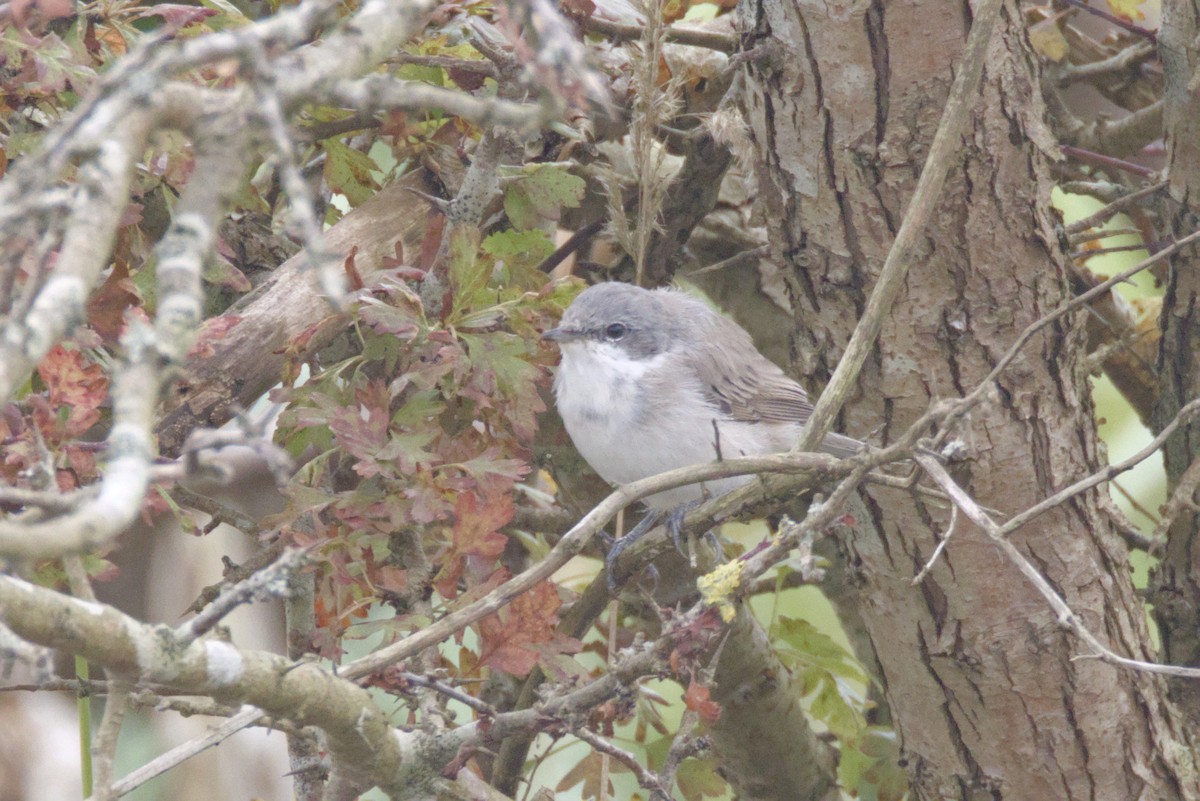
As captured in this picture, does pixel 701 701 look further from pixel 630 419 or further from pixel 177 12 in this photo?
pixel 177 12

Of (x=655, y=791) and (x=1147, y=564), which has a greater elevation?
(x=655, y=791)

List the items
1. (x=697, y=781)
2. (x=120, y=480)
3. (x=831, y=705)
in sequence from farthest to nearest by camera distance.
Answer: (x=831, y=705)
(x=697, y=781)
(x=120, y=480)

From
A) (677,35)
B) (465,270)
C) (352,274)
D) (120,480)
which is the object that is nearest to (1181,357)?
(677,35)

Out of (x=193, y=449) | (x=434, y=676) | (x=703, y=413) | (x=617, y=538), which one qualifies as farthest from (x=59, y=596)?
(x=703, y=413)

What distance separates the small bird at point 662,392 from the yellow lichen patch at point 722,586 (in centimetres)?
104

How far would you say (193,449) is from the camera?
3.26 ft

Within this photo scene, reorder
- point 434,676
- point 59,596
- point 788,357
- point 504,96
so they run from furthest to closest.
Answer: point 788,357
point 504,96
point 434,676
point 59,596

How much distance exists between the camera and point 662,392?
3271 mm

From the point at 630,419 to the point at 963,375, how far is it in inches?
34.5

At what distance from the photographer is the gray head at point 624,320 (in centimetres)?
316

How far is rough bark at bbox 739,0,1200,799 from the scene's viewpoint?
2.62 meters

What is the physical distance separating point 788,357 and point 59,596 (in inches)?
120

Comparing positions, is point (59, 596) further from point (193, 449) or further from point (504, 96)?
point (504, 96)

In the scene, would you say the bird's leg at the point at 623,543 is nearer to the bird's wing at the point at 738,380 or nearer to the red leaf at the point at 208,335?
the bird's wing at the point at 738,380
